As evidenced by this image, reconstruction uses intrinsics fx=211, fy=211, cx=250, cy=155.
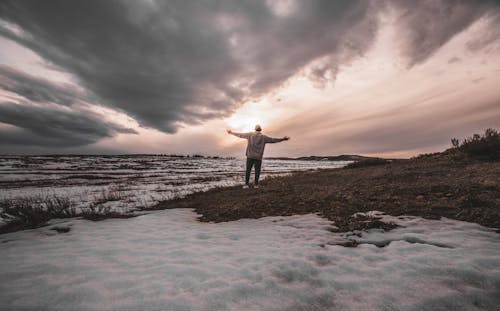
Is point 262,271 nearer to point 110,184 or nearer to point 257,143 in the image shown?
point 257,143

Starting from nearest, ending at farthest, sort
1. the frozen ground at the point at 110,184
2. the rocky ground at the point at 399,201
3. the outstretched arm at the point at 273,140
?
the rocky ground at the point at 399,201
the frozen ground at the point at 110,184
the outstretched arm at the point at 273,140

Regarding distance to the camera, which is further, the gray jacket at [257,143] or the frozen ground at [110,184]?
the gray jacket at [257,143]

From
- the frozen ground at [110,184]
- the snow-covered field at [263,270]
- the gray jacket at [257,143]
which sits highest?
the gray jacket at [257,143]

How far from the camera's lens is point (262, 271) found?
2467 millimetres

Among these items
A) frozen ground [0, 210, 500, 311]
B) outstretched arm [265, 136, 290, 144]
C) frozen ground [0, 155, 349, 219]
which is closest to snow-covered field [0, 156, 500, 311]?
frozen ground [0, 210, 500, 311]

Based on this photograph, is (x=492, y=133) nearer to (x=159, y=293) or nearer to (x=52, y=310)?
(x=159, y=293)

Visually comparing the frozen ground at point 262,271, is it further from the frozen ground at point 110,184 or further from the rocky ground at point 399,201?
the frozen ground at point 110,184

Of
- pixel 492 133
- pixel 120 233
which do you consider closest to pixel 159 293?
pixel 120 233

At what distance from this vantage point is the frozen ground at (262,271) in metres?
1.90

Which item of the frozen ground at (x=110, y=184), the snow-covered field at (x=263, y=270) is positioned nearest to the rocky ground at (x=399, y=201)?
the snow-covered field at (x=263, y=270)

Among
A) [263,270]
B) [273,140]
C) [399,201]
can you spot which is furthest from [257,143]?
[263,270]

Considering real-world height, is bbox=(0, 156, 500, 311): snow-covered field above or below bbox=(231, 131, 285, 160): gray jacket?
below

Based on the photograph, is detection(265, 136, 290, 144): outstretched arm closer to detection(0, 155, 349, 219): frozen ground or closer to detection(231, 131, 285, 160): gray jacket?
detection(231, 131, 285, 160): gray jacket

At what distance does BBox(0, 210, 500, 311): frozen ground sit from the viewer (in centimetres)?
190
